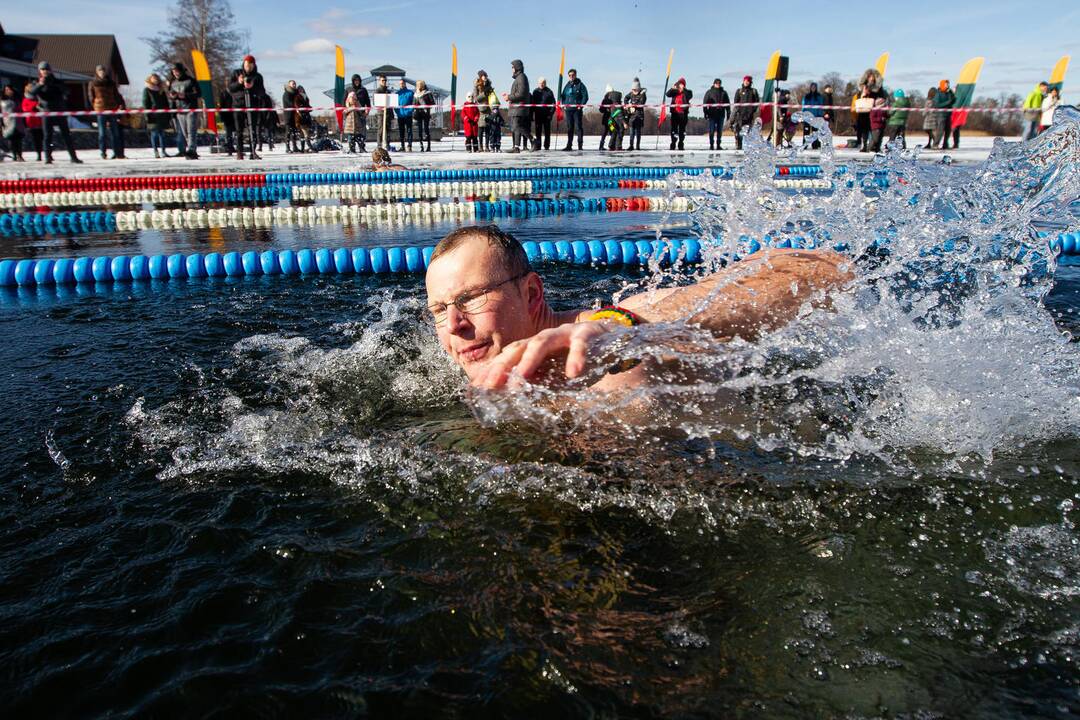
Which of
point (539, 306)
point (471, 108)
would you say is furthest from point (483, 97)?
point (539, 306)

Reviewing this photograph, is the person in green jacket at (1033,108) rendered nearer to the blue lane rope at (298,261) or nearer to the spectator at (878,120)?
the spectator at (878,120)

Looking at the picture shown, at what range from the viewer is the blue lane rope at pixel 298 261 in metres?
6.59

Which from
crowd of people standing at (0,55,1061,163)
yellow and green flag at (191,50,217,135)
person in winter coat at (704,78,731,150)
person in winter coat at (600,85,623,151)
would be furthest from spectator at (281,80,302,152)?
person in winter coat at (704,78,731,150)

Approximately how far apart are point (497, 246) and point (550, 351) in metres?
0.61

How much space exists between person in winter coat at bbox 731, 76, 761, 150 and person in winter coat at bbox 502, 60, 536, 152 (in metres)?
5.08

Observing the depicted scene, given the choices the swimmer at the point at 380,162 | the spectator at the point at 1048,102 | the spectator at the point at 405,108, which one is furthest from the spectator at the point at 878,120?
the swimmer at the point at 380,162

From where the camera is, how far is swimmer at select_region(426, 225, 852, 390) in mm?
2330

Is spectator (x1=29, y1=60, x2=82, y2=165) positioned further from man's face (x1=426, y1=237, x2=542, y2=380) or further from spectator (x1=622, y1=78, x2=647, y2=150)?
man's face (x1=426, y1=237, x2=542, y2=380)

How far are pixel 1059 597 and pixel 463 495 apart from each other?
1.71 meters

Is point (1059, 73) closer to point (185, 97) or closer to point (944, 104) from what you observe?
A: point (944, 104)

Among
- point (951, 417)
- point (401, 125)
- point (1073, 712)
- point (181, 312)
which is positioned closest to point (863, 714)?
→ point (1073, 712)

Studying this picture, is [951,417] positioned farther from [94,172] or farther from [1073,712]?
[94,172]

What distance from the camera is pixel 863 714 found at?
5.06ft

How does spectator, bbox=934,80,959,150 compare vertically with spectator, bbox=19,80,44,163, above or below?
above
